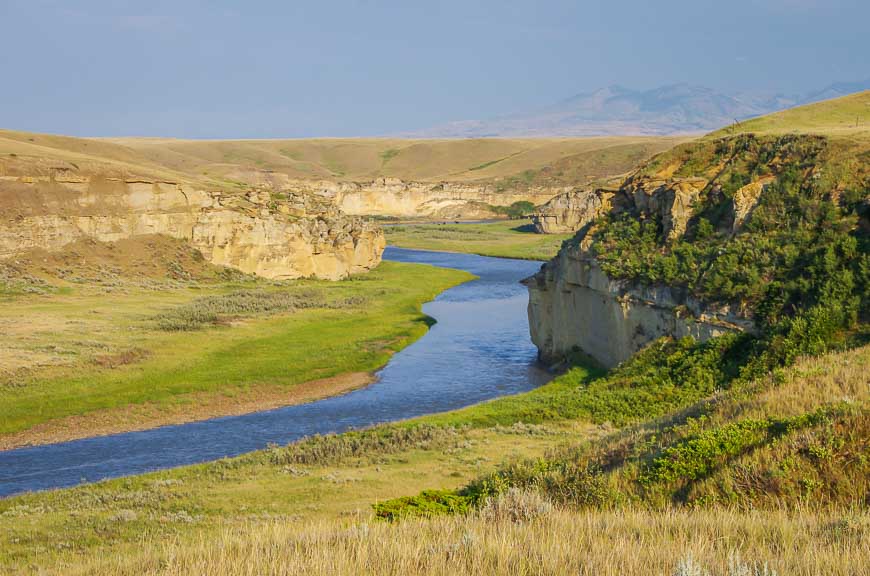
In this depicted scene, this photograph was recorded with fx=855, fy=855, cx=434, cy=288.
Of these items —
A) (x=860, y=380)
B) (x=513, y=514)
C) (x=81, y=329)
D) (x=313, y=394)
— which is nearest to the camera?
(x=513, y=514)

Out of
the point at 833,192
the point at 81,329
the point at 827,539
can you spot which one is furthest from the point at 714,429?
the point at 81,329

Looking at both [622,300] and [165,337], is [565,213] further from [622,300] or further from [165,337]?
[622,300]

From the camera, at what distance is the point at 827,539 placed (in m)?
7.24

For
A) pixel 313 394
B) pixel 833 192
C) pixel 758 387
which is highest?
pixel 833 192

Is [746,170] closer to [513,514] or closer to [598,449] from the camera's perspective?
[598,449]

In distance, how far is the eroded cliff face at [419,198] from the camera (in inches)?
5861

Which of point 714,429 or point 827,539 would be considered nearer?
point 827,539

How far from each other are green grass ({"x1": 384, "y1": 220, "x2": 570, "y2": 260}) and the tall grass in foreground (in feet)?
275

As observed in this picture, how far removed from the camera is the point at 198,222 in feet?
210

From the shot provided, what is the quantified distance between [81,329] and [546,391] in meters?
23.6

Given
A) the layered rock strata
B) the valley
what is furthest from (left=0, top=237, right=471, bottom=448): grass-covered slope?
the layered rock strata

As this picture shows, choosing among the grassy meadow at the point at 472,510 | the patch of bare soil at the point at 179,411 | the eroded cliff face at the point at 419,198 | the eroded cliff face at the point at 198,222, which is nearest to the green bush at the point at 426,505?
the grassy meadow at the point at 472,510

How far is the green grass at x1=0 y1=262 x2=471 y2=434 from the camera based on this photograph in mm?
33375

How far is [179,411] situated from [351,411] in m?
6.70
